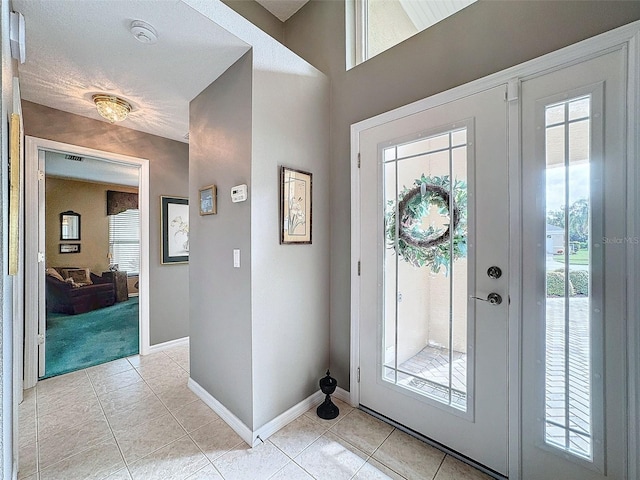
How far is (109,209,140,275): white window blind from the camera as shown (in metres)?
5.57

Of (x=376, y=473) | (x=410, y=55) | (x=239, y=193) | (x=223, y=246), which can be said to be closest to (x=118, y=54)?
(x=239, y=193)

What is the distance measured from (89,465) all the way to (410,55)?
310cm

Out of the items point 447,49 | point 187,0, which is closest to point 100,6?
point 187,0

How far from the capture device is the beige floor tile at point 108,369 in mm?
2590

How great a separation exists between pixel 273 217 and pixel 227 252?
410 millimetres

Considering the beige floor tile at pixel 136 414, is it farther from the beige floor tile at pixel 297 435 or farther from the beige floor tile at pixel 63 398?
the beige floor tile at pixel 297 435

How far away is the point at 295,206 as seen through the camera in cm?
197

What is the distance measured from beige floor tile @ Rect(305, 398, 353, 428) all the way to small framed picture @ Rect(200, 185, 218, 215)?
1607mm

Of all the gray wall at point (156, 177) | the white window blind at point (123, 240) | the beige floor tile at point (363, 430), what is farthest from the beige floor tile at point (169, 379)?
the white window blind at point (123, 240)

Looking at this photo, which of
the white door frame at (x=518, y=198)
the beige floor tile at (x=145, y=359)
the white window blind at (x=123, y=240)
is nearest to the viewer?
the white door frame at (x=518, y=198)

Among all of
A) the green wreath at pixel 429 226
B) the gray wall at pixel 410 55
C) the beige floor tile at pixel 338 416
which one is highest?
the gray wall at pixel 410 55

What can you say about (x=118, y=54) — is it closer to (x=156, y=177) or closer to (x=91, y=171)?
(x=156, y=177)

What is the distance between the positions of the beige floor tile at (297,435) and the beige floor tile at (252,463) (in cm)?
5

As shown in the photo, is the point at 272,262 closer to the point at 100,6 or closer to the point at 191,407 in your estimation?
the point at 191,407
